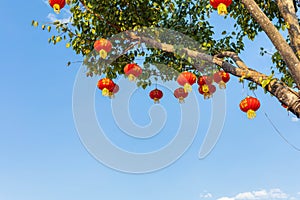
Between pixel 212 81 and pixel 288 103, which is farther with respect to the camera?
pixel 212 81

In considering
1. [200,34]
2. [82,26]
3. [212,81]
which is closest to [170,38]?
[200,34]

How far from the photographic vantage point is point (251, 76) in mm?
5809

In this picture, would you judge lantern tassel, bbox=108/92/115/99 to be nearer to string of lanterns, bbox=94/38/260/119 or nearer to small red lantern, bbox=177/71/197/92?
string of lanterns, bbox=94/38/260/119

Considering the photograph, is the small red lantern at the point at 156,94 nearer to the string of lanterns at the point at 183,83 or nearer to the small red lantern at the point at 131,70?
the string of lanterns at the point at 183,83

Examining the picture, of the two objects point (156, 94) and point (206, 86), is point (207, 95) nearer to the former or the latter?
point (206, 86)

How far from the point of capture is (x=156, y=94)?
7594 millimetres

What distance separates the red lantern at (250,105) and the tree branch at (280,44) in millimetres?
890

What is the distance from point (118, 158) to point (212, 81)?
2262mm

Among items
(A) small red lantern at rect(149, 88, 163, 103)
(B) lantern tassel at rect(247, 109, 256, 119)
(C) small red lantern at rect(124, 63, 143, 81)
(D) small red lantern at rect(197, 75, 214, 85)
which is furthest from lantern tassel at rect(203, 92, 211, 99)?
(C) small red lantern at rect(124, 63, 143, 81)

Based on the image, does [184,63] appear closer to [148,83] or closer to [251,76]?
[148,83]

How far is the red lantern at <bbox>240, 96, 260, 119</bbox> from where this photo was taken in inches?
238

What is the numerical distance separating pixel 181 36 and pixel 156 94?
1.28 meters

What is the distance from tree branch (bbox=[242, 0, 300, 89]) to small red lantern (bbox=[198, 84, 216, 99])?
176cm

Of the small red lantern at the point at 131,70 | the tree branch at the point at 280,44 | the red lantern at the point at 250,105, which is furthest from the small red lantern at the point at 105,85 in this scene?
the tree branch at the point at 280,44
